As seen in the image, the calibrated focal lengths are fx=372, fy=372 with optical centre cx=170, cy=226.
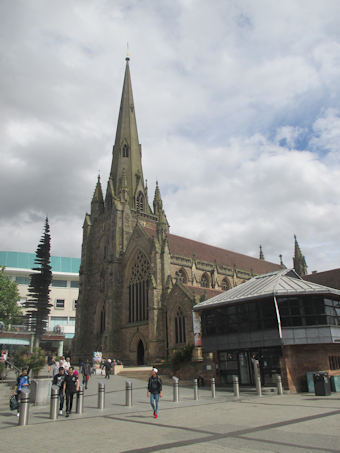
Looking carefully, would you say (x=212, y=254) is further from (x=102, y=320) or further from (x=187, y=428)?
(x=187, y=428)

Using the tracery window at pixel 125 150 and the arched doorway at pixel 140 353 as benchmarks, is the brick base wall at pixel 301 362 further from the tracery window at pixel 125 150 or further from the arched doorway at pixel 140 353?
the tracery window at pixel 125 150

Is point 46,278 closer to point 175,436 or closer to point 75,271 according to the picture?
point 175,436

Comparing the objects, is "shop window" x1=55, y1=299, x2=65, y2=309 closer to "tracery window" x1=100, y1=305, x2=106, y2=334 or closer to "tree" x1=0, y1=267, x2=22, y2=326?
"tree" x1=0, y1=267, x2=22, y2=326

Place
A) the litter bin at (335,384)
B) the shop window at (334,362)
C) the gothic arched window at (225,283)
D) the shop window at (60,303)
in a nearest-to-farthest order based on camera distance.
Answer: the litter bin at (335,384), the shop window at (334,362), the gothic arched window at (225,283), the shop window at (60,303)

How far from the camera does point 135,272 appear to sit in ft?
Result: 139

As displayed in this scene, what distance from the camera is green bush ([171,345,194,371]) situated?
26.7 metres

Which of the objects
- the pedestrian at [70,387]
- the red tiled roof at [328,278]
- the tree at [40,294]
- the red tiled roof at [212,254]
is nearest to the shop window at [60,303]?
the red tiled roof at [212,254]

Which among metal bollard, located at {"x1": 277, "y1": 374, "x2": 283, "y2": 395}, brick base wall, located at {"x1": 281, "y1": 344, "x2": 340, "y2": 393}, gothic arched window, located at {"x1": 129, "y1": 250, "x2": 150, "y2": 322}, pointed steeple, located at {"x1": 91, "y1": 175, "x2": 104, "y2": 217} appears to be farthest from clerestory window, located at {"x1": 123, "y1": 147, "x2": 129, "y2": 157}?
metal bollard, located at {"x1": 277, "y1": 374, "x2": 283, "y2": 395}

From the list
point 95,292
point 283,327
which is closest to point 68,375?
point 283,327

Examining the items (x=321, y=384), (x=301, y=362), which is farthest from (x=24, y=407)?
→ (x=301, y=362)

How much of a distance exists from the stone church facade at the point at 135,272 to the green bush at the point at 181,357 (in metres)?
5.27

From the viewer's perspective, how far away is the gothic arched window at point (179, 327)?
3427 centimetres

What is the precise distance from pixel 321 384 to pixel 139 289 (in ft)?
87.9

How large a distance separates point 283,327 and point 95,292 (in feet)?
103
